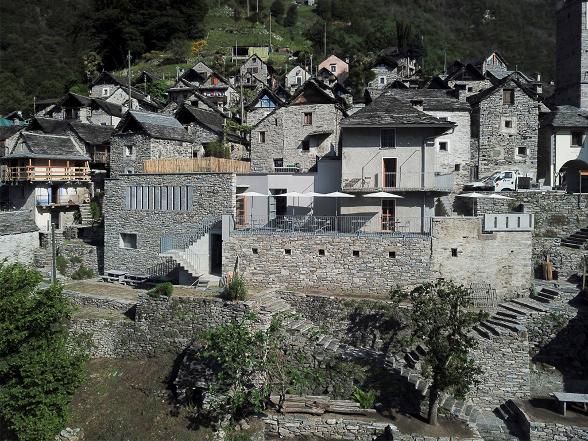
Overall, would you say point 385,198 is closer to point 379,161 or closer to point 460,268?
point 379,161

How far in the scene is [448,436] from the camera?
58.4ft

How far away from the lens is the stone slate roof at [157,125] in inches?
1326

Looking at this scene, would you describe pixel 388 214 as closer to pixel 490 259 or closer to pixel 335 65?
pixel 490 259

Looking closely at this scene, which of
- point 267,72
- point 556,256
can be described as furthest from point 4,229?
point 267,72

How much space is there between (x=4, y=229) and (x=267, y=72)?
49.9 m

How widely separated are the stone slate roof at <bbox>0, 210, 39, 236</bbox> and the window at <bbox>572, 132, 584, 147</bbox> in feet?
119

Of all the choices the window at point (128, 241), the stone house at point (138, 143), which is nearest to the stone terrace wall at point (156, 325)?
the window at point (128, 241)

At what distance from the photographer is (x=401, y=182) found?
26859mm

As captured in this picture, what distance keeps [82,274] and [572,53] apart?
132ft

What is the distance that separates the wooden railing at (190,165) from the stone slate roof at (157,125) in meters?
3.92

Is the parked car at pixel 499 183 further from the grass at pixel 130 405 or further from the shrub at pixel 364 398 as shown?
the grass at pixel 130 405

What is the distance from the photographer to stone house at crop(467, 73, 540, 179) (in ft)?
122

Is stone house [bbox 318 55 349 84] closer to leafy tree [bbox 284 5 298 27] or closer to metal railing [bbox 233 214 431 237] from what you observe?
leafy tree [bbox 284 5 298 27]

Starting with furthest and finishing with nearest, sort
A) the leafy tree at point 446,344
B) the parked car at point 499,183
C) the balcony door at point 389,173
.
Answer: the parked car at point 499,183 → the balcony door at point 389,173 → the leafy tree at point 446,344
